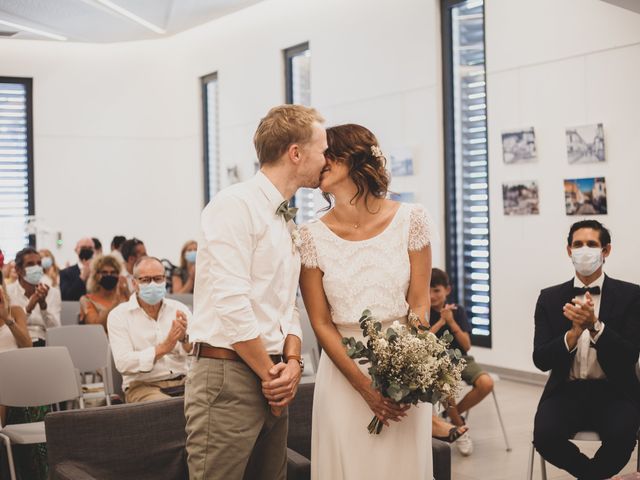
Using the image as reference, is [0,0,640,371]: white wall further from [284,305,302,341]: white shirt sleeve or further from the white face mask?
[284,305,302,341]: white shirt sleeve

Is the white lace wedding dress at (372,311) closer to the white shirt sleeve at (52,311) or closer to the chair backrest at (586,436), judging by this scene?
the chair backrest at (586,436)

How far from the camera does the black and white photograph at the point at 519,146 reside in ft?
27.2

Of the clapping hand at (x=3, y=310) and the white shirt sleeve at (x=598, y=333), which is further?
the clapping hand at (x=3, y=310)

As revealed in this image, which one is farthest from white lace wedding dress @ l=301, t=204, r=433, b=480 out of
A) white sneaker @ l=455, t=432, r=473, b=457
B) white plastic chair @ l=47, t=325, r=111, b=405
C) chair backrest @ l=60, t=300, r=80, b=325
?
chair backrest @ l=60, t=300, r=80, b=325

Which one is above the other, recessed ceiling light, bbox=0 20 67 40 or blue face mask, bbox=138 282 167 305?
recessed ceiling light, bbox=0 20 67 40

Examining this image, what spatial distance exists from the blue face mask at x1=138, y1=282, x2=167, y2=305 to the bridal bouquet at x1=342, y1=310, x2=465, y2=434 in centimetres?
269

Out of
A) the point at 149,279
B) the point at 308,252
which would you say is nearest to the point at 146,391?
the point at 149,279

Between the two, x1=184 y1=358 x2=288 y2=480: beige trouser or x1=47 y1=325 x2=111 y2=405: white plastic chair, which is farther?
x1=47 y1=325 x2=111 y2=405: white plastic chair

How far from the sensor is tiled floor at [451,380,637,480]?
532 cm

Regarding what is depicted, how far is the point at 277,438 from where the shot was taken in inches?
109

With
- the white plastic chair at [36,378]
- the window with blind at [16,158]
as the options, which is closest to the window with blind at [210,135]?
the window with blind at [16,158]

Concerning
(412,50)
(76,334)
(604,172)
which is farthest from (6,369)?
(412,50)

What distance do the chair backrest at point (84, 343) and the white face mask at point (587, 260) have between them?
3.71 m

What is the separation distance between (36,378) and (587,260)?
3.48 meters
